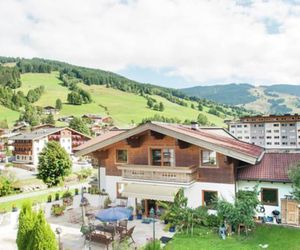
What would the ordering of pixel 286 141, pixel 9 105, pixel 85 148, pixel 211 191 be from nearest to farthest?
pixel 211 191, pixel 85 148, pixel 286 141, pixel 9 105

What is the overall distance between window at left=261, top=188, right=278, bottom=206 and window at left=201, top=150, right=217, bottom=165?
12.1 ft

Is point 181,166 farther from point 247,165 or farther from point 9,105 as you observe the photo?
point 9,105

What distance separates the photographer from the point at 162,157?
944 inches

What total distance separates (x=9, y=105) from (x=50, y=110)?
1816cm

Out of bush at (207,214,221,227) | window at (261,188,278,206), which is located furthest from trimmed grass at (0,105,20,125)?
window at (261,188,278,206)

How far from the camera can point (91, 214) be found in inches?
920

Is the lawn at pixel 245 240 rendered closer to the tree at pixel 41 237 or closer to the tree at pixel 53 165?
the tree at pixel 41 237

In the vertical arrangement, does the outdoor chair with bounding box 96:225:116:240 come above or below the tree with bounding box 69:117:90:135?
below

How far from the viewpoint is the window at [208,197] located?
72.6 feet

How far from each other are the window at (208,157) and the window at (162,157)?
7.54ft

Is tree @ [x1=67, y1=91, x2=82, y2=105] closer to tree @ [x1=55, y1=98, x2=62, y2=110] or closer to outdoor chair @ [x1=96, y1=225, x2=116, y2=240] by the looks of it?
tree @ [x1=55, y1=98, x2=62, y2=110]

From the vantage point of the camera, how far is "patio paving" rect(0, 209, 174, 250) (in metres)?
18.5

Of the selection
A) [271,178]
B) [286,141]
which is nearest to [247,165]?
[271,178]

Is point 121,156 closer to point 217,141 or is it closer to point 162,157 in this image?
point 162,157
